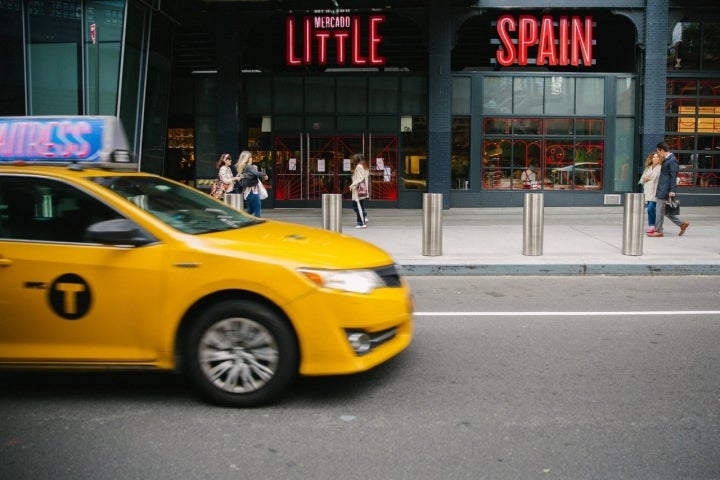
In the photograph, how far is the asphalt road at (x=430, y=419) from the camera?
392 cm

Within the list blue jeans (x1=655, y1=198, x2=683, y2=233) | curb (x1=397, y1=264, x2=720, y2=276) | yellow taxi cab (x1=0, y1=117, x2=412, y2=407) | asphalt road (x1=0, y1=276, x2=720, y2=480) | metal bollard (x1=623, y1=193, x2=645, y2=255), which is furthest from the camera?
blue jeans (x1=655, y1=198, x2=683, y2=233)

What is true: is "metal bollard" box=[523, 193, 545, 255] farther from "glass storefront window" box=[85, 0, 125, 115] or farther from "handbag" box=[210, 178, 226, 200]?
"glass storefront window" box=[85, 0, 125, 115]

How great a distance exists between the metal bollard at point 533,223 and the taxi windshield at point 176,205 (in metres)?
6.48

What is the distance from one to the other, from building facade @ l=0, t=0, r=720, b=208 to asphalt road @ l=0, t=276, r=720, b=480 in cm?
1545

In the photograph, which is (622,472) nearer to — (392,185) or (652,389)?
(652,389)

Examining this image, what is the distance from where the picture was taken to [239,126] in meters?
21.8

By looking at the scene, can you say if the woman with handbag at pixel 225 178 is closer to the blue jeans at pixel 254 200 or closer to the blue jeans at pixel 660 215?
the blue jeans at pixel 254 200

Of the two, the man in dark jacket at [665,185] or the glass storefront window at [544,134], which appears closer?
the man in dark jacket at [665,185]

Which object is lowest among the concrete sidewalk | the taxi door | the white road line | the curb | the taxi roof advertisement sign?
the white road line

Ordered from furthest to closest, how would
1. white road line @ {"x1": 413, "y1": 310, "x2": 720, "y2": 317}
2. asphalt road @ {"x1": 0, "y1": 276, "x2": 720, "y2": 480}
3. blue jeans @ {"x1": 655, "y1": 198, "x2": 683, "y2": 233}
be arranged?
blue jeans @ {"x1": 655, "y1": 198, "x2": 683, "y2": 233}, white road line @ {"x1": 413, "y1": 310, "x2": 720, "y2": 317}, asphalt road @ {"x1": 0, "y1": 276, "x2": 720, "y2": 480}

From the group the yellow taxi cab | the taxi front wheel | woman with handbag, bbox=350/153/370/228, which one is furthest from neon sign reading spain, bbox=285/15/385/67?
the taxi front wheel

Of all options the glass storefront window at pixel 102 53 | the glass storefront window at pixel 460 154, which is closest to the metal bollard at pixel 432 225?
the glass storefront window at pixel 102 53

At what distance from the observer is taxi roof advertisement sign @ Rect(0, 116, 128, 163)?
5.64 metres

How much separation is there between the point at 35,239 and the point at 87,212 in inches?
15.5
